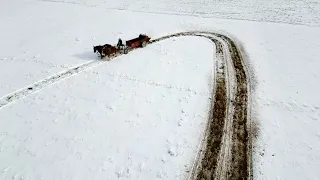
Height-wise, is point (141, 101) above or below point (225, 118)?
below

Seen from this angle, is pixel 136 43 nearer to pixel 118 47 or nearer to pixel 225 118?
pixel 118 47

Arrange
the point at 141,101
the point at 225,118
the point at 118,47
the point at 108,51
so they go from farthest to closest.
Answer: the point at 118,47 < the point at 108,51 < the point at 141,101 < the point at 225,118

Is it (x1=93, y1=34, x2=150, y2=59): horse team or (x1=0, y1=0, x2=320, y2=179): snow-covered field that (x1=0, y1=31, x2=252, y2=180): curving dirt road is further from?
(x1=93, y1=34, x2=150, y2=59): horse team

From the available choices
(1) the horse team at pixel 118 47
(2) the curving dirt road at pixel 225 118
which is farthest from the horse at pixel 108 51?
(2) the curving dirt road at pixel 225 118

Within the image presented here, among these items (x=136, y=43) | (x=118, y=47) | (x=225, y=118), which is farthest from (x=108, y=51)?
(x=225, y=118)

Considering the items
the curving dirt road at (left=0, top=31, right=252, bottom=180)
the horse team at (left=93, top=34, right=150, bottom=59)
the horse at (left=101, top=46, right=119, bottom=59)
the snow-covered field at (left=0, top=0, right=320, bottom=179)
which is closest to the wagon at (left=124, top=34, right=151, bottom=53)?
the horse team at (left=93, top=34, right=150, bottom=59)

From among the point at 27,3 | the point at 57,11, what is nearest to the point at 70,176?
the point at 57,11

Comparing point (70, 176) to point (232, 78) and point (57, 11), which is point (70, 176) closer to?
point (232, 78)
